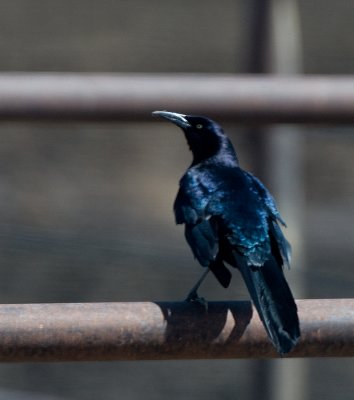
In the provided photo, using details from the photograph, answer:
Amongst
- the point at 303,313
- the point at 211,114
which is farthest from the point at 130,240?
the point at 303,313

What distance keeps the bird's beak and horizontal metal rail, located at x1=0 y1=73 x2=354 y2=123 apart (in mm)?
44

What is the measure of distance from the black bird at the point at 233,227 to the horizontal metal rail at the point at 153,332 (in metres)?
0.12

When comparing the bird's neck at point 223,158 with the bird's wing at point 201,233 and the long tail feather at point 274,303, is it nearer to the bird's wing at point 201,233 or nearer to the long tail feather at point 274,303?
the bird's wing at point 201,233

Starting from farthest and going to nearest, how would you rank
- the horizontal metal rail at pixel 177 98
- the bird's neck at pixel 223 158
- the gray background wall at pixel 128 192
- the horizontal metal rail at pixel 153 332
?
the gray background wall at pixel 128 192 → the bird's neck at pixel 223 158 → the horizontal metal rail at pixel 177 98 → the horizontal metal rail at pixel 153 332

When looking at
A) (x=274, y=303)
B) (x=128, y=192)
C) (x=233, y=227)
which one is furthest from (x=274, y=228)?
(x=128, y=192)

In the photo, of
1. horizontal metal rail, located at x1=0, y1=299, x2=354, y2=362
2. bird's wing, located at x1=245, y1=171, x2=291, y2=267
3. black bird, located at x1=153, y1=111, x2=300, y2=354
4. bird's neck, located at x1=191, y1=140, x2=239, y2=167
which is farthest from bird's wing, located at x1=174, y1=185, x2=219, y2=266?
horizontal metal rail, located at x1=0, y1=299, x2=354, y2=362

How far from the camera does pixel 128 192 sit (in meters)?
3.84

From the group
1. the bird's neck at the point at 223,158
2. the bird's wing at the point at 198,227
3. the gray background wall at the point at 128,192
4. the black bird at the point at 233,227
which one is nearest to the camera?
the black bird at the point at 233,227

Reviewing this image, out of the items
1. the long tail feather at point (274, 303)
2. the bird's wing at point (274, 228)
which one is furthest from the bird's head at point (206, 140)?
the long tail feather at point (274, 303)

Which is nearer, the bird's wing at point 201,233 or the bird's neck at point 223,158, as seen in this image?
the bird's wing at point 201,233

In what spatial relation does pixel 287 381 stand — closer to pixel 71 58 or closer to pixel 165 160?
pixel 165 160

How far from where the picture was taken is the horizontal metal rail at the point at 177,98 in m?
2.28

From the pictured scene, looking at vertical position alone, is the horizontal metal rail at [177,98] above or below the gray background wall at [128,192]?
above

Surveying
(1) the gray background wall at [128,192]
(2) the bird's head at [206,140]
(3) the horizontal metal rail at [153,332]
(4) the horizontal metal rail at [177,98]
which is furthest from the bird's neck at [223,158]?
(3) the horizontal metal rail at [153,332]
